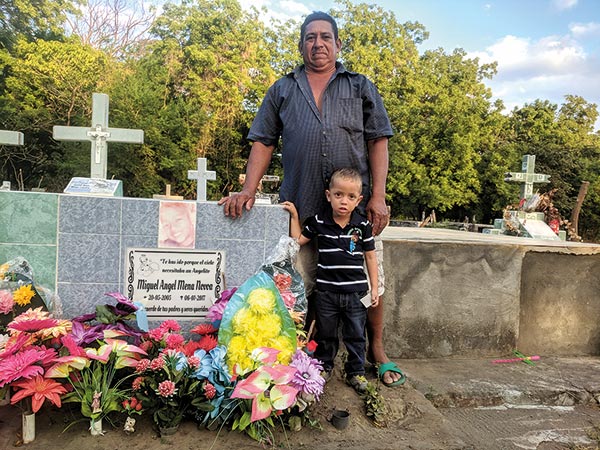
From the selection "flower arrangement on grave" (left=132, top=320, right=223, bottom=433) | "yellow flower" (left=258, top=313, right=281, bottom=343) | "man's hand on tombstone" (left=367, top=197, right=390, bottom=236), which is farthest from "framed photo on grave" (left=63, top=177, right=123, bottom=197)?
"man's hand on tombstone" (left=367, top=197, right=390, bottom=236)

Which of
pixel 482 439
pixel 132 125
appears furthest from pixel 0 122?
pixel 482 439

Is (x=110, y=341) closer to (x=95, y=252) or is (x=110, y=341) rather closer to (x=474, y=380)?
(x=95, y=252)

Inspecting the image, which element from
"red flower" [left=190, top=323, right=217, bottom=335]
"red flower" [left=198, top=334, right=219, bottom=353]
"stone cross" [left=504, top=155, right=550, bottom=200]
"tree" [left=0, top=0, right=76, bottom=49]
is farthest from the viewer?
"tree" [left=0, top=0, right=76, bottom=49]

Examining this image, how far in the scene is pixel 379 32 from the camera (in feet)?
89.0

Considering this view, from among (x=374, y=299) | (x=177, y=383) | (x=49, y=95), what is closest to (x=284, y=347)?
(x=177, y=383)

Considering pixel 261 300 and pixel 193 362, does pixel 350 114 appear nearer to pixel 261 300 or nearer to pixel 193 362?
pixel 261 300

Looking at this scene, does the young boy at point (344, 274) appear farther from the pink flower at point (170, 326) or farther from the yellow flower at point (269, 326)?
the pink flower at point (170, 326)

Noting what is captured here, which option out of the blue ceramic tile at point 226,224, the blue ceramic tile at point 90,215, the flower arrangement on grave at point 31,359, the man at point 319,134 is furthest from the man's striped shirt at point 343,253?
the flower arrangement on grave at point 31,359

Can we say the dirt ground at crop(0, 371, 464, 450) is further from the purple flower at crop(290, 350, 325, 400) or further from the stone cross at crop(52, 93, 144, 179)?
the stone cross at crop(52, 93, 144, 179)

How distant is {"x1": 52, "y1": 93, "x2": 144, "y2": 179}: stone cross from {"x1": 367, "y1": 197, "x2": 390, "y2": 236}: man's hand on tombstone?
164 inches

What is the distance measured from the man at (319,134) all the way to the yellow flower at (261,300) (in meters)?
0.54

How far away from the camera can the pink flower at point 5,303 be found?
2152mm

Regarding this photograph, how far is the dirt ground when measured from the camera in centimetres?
194

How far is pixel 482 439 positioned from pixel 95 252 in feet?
7.27
